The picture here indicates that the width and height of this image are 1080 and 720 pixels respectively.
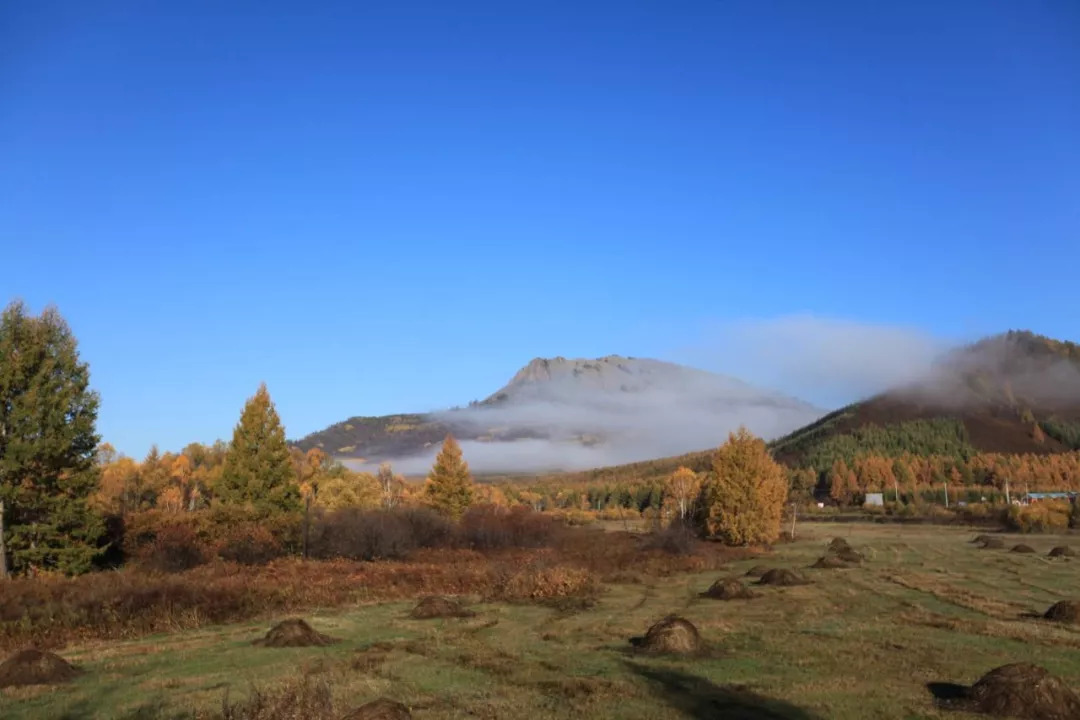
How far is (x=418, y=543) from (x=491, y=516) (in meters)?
8.69

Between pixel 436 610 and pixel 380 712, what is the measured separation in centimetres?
1630

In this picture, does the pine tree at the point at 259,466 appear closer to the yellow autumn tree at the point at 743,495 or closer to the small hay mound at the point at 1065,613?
the yellow autumn tree at the point at 743,495

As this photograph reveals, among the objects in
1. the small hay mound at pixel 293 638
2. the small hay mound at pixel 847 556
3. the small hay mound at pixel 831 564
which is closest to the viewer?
the small hay mound at pixel 293 638

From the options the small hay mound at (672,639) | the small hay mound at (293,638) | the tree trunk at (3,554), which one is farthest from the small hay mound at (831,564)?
the tree trunk at (3,554)

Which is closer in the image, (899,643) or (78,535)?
(899,643)

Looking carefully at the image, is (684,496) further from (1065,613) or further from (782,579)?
(1065,613)

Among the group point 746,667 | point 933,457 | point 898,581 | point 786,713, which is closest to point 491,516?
point 898,581

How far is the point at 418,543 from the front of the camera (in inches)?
2178

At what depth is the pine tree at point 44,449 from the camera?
34.9 m

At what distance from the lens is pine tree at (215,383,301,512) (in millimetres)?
55969

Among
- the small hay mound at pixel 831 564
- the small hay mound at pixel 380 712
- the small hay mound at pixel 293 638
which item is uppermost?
the small hay mound at pixel 380 712

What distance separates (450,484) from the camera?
76688mm

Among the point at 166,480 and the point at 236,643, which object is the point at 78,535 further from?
the point at 166,480

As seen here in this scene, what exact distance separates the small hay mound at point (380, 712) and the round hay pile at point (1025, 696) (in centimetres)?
932
